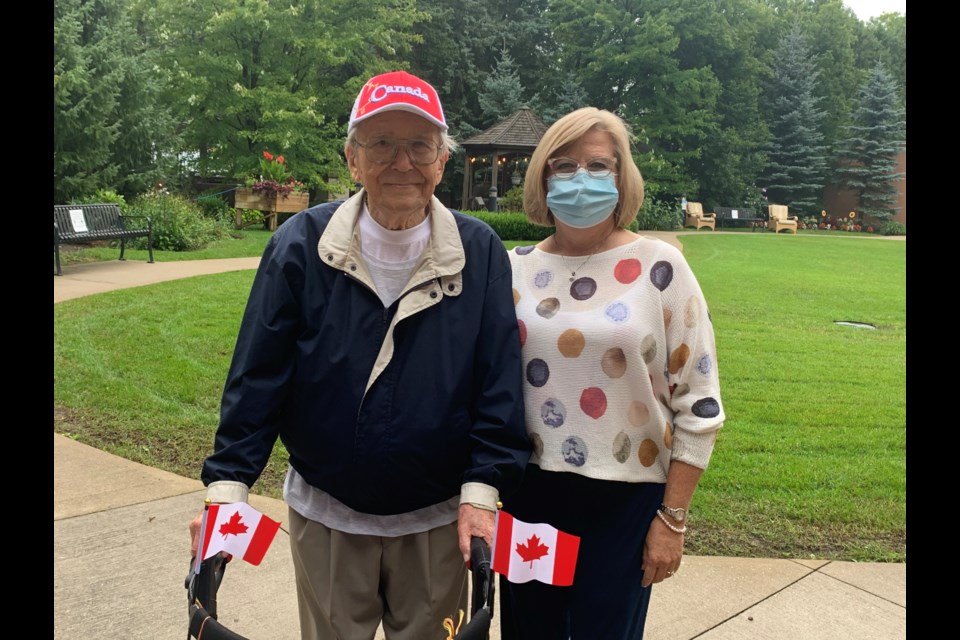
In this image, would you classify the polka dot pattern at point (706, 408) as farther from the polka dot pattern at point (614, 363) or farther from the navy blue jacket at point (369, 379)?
the navy blue jacket at point (369, 379)

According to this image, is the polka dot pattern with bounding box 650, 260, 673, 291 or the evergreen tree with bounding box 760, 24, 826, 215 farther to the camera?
the evergreen tree with bounding box 760, 24, 826, 215

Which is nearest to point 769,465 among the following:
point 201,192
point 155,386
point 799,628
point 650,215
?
point 799,628

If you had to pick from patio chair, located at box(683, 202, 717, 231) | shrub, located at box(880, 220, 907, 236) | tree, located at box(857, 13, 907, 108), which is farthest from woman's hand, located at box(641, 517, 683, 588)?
tree, located at box(857, 13, 907, 108)

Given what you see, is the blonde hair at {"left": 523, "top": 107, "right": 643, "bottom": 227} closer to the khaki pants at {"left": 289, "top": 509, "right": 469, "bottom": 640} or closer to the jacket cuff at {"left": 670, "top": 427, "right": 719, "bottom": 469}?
the jacket cuff at {"left": 670, "top": 427, "right": 719, "bottom": 469}

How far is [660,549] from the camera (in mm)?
1925

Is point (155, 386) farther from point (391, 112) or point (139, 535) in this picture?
point (391, 112)

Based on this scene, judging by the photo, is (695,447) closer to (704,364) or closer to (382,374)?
(704,364)

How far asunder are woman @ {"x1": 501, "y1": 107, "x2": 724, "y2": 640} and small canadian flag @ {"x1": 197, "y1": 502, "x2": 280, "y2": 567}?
70cm

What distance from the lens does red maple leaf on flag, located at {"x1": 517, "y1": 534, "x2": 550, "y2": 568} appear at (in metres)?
1.78

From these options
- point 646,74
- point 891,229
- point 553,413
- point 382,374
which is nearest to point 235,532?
point 382,374

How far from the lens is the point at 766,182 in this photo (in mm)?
38000

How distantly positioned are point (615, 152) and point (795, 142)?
133ft

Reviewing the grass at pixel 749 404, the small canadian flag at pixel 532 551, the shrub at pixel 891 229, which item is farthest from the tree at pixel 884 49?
the small canadian flag at pixel 532 551

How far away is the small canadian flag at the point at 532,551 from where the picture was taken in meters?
1.76
